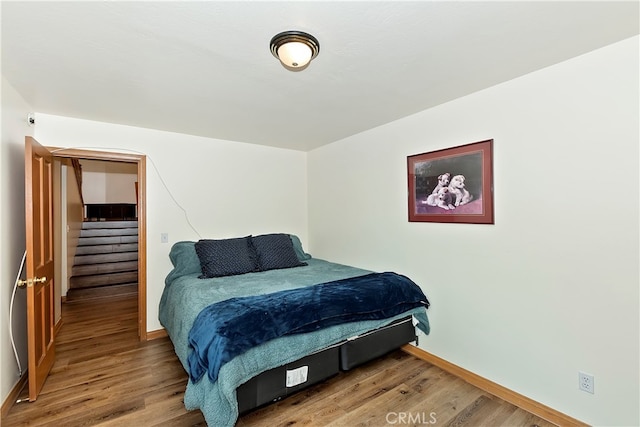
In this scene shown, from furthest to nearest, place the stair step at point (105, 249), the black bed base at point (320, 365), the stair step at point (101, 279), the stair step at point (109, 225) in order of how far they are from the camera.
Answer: the stair step at point (109, 225), the stair step at point (105, 249), the stair step at point (101, 279), the black bed base at point (320, 365)

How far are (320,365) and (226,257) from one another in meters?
1.58

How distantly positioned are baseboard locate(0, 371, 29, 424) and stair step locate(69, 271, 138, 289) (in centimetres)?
286

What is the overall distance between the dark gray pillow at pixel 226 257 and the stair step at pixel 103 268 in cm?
301

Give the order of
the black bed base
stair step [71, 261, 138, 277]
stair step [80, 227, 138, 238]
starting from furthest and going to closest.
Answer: stair step [80, 227, 138, 238] → stair step [71, 261, 138, 277] → the black bed base

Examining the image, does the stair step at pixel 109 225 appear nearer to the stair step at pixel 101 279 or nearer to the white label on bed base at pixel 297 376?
the stair step at pixel 101 279

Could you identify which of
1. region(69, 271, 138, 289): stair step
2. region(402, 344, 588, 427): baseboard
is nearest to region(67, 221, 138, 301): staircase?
region(69, 271, 138, 289): stair step

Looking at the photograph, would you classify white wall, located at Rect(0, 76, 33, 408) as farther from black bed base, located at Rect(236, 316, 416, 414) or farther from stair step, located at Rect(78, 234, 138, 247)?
stair step, located at Rect(78, 234, 138, 247)

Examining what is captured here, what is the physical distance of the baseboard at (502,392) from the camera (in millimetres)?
1854

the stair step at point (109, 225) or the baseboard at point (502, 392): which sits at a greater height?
the stair step at point (109, 225)

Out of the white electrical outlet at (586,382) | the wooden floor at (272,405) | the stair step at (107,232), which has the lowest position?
the wooden floor at (272,405)

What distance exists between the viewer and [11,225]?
2.14 metres

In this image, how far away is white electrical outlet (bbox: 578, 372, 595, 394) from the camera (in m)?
1.75

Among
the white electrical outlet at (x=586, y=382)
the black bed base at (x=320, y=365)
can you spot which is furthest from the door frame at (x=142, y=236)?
the white electrical outlet at (x=586, y=382)

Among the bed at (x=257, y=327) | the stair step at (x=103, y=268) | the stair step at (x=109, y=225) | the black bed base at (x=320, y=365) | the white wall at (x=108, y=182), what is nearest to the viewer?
the bed at (x=257, y=327)
